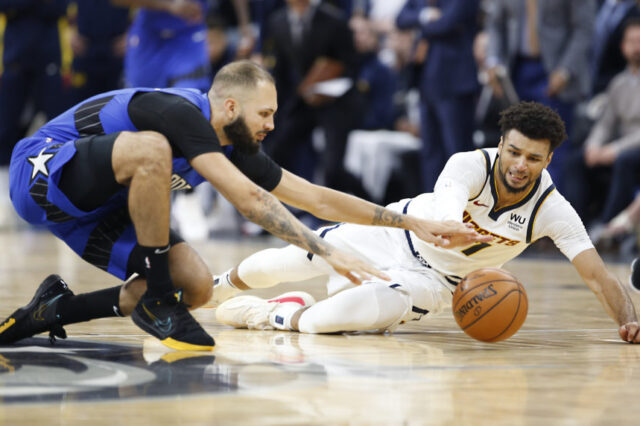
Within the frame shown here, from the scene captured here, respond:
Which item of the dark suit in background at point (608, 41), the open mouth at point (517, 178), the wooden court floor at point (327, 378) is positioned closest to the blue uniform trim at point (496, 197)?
the open mouth at point (517, 178)

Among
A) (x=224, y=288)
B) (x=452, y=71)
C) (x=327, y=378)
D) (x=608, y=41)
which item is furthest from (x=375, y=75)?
(x=327, y=378)

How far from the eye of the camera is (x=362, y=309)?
4.28m

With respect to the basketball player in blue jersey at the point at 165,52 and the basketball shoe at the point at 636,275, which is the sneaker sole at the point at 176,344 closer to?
the basketball shoe at the point at 636,275

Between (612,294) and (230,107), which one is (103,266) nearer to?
(230,107)

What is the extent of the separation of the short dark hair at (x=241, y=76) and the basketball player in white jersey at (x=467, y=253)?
3.15ft

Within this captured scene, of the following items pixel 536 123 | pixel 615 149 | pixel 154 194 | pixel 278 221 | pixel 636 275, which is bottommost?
pixel 636 275

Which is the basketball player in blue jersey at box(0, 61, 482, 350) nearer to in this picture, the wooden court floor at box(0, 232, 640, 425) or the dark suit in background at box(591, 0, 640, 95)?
the wooden court floor at box(0, 232, 640, 425)

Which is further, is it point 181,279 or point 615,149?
point 615,149

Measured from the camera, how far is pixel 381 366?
11.3 ft

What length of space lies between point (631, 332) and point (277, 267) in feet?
5.46

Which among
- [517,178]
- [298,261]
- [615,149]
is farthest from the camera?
[615,149]

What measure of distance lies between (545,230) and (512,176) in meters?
0.33

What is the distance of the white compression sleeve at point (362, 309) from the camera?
4.28m

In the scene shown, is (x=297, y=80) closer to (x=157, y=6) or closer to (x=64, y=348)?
(x=157, y=6)
